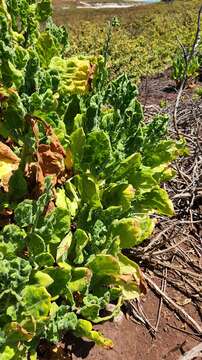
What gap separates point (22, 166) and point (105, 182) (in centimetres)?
50

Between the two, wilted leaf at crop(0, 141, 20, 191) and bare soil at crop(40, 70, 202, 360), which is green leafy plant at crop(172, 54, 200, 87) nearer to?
bare soil at crop(40, 70, 202, 360)

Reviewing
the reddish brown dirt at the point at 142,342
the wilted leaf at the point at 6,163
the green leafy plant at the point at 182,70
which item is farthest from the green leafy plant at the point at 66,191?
the green leafy plant at the point at 182,70

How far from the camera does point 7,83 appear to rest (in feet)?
7.63

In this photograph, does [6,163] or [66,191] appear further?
[66,191]

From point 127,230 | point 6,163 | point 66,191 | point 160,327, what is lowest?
point 160,327

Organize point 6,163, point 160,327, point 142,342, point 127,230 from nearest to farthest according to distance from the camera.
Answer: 1. point 6,163
2. point 127,230
3. point 142,342
4. point 160,327

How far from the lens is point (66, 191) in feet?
8.25

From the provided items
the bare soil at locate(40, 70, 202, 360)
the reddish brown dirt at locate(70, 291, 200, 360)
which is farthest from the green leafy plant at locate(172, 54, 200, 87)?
the reddish brown dirt at locate(70, 291, 200, 360)

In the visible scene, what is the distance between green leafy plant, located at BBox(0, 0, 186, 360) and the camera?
1990mm

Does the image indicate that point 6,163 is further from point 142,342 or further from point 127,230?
point 142,342

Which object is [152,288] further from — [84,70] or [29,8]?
[29,8]

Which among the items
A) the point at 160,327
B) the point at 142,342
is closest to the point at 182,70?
the point at 160,327

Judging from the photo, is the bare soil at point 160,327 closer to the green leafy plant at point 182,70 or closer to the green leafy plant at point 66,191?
the green leafy plant at point 66,191

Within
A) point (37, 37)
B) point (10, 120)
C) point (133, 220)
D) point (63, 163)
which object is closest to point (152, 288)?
point (133, 220)
